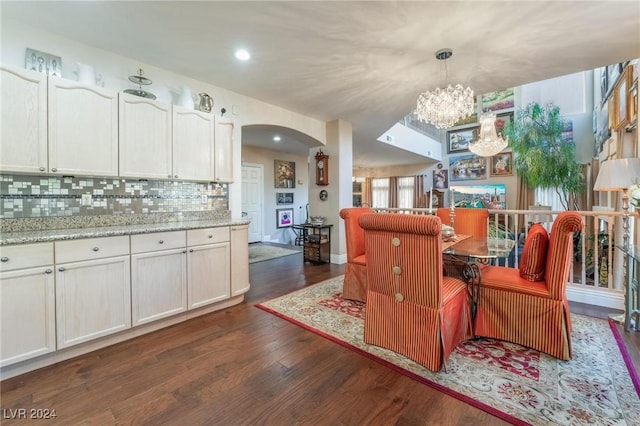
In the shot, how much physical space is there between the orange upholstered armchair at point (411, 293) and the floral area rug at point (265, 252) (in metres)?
3.41

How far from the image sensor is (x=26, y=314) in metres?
1.78

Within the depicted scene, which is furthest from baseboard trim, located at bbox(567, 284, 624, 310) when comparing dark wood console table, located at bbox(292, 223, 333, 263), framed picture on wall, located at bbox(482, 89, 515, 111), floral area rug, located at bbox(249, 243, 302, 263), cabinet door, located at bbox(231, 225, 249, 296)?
framed picture on wall, located at bbox(482, 89, 515, 111)

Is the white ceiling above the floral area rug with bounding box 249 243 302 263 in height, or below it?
above

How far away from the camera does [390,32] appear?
234 centimetres

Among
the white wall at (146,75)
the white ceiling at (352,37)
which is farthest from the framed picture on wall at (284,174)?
the white ceiling at (352,37)

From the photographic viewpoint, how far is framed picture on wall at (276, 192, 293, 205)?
24.7 feet

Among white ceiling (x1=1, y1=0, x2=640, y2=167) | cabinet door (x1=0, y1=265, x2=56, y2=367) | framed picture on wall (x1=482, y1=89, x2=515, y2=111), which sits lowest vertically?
cabinet door (x1=0, y1=265, x2=56, y2=367)

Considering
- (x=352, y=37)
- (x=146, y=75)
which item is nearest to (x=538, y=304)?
(x=352, y=37)

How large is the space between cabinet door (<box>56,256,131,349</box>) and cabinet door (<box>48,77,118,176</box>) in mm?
808

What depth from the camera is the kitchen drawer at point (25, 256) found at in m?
1.71

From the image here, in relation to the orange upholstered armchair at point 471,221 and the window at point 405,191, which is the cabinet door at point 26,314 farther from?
the window at point 405,191

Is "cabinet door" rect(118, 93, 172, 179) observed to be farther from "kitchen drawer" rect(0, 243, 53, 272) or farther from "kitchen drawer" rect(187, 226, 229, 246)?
"kitchen drawer" rect(0, 243, 53, 272)

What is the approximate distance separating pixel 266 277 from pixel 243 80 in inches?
104

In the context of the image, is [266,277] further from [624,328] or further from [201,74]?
[624,328]
